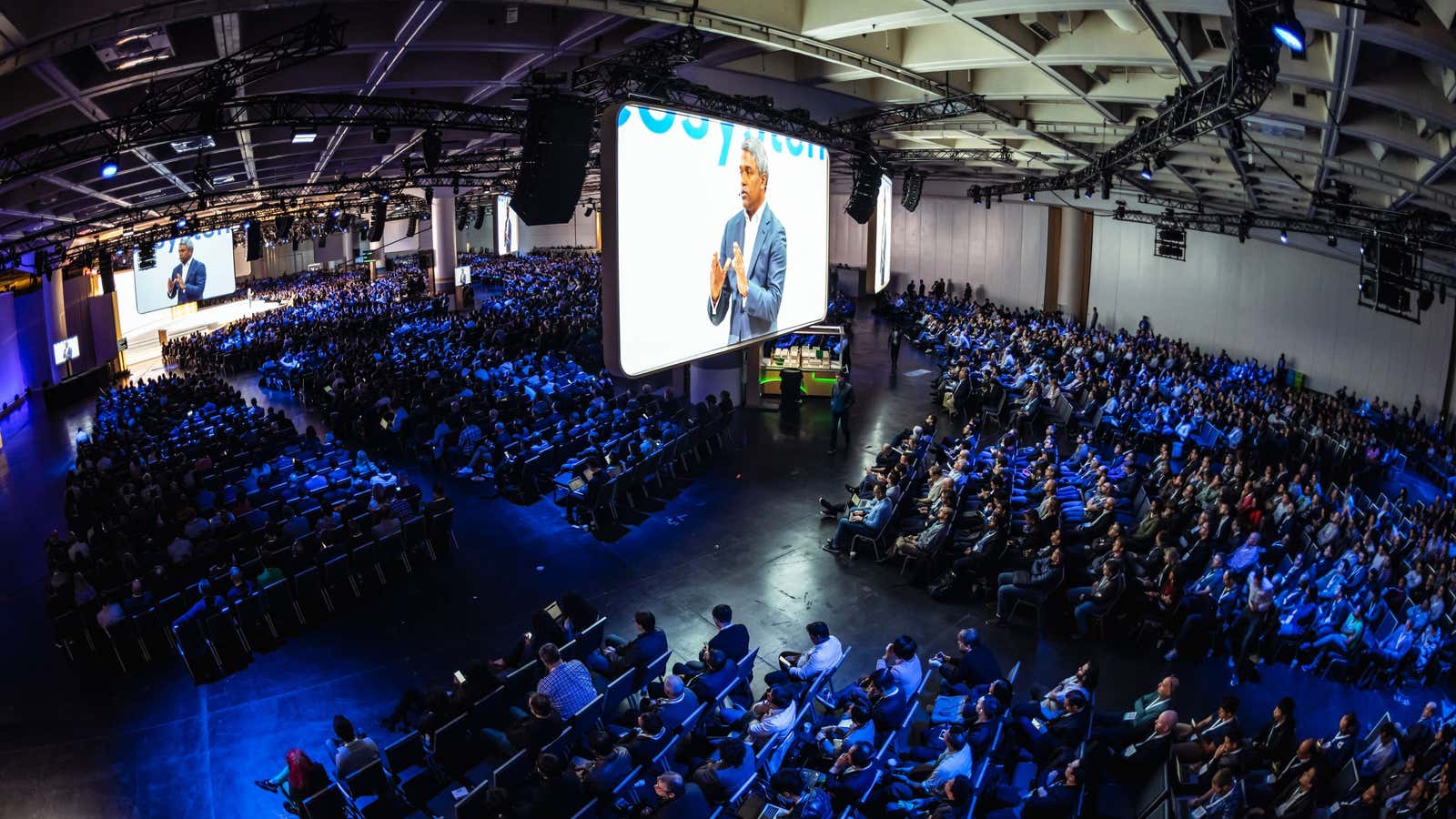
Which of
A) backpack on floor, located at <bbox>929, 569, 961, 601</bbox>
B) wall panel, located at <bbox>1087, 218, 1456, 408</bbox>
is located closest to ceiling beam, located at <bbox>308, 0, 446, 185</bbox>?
backpack on floor, located at <bbox>929, 569, 961, 601</bbox>

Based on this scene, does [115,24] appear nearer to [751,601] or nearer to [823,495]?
[751,601]

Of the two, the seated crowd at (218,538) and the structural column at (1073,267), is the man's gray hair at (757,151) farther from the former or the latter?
the structural column at (1073,267)

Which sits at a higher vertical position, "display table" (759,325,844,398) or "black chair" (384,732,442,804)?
"display table" (759,325,844,398)

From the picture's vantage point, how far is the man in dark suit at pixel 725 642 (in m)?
8.16

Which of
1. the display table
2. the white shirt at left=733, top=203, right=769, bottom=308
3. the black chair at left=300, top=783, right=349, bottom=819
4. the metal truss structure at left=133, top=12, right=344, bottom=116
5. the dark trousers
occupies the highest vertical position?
the metal truss structure at left=133, top=12, right=344, bottom=116

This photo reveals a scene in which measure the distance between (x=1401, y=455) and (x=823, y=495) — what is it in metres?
11.6

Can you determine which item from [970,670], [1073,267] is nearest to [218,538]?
[970,670]

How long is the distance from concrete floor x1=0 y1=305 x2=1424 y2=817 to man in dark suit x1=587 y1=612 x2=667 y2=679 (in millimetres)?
1506

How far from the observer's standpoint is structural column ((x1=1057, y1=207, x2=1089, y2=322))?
118 feet

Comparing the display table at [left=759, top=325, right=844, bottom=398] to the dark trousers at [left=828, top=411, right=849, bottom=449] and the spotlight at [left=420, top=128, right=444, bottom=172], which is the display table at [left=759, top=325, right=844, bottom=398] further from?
the spotlight at [left=420, top=128, right=444, bottom=172]

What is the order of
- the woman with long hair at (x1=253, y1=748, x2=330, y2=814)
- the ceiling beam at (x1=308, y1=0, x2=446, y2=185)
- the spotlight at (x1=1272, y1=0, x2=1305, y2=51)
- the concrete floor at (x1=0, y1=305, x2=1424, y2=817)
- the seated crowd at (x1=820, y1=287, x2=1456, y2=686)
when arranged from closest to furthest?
the spotlight at (x1=1272, y1=0, x2=1305, y2=51) → the woman with long hair at (x1=253, y1=748, x2=330, y2=814) → the concrete floor at (x1=0, y1=305, x2=1424, y2=817) → the seated crowd at (x1=820, y1=287, x2=1456, y2=686) → the ceiling beam at (x1=308, y1=0, x2=446, y2=185)

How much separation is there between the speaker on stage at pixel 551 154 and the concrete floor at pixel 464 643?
499 centimetres

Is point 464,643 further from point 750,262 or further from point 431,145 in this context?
point 431,145

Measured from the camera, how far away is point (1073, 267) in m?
36.4
